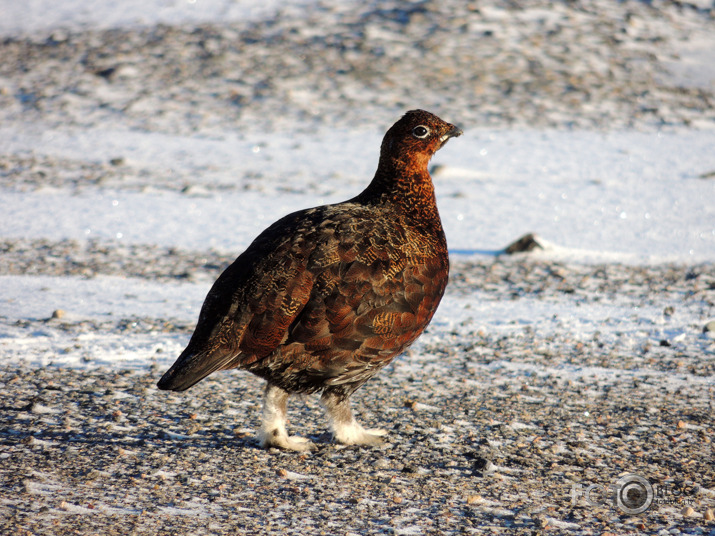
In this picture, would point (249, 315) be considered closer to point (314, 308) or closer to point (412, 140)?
point (314, 308)

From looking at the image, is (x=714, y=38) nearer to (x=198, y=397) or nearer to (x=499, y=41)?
(x=499, y=41)

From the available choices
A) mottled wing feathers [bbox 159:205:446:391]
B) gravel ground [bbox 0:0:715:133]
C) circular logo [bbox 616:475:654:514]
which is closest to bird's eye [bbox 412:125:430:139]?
mottled wing feathers [bbox 159:205:446:391]

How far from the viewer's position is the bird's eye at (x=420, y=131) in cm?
486

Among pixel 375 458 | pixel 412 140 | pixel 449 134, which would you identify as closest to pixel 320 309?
pixel 375 458

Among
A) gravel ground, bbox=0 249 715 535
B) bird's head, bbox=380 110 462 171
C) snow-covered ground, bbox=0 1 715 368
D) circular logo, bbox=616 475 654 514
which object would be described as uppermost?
bird's head, bbox=380 110 462 171

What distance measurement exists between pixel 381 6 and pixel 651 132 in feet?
19.2

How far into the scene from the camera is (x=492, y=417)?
505 cm

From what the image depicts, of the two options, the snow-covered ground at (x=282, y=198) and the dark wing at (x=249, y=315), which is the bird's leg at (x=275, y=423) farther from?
the snow-covered ground at (x=282, y=198)

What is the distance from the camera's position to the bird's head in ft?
16.0

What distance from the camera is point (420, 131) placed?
487 centimetres

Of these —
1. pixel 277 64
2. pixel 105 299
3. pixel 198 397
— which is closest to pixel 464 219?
pixel 105 299

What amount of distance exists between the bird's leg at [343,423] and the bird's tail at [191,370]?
26.8 inches

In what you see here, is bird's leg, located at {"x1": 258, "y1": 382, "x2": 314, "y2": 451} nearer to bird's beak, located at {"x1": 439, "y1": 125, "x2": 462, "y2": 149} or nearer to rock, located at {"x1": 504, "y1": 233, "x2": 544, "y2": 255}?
bird's beak, located at {"x1": 439, "y1": 125, "x2": 462, "y2": 149}

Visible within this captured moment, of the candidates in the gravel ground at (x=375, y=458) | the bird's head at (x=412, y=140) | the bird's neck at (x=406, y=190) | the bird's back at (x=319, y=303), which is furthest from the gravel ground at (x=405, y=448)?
the bird's head at (x=412, y=140)
